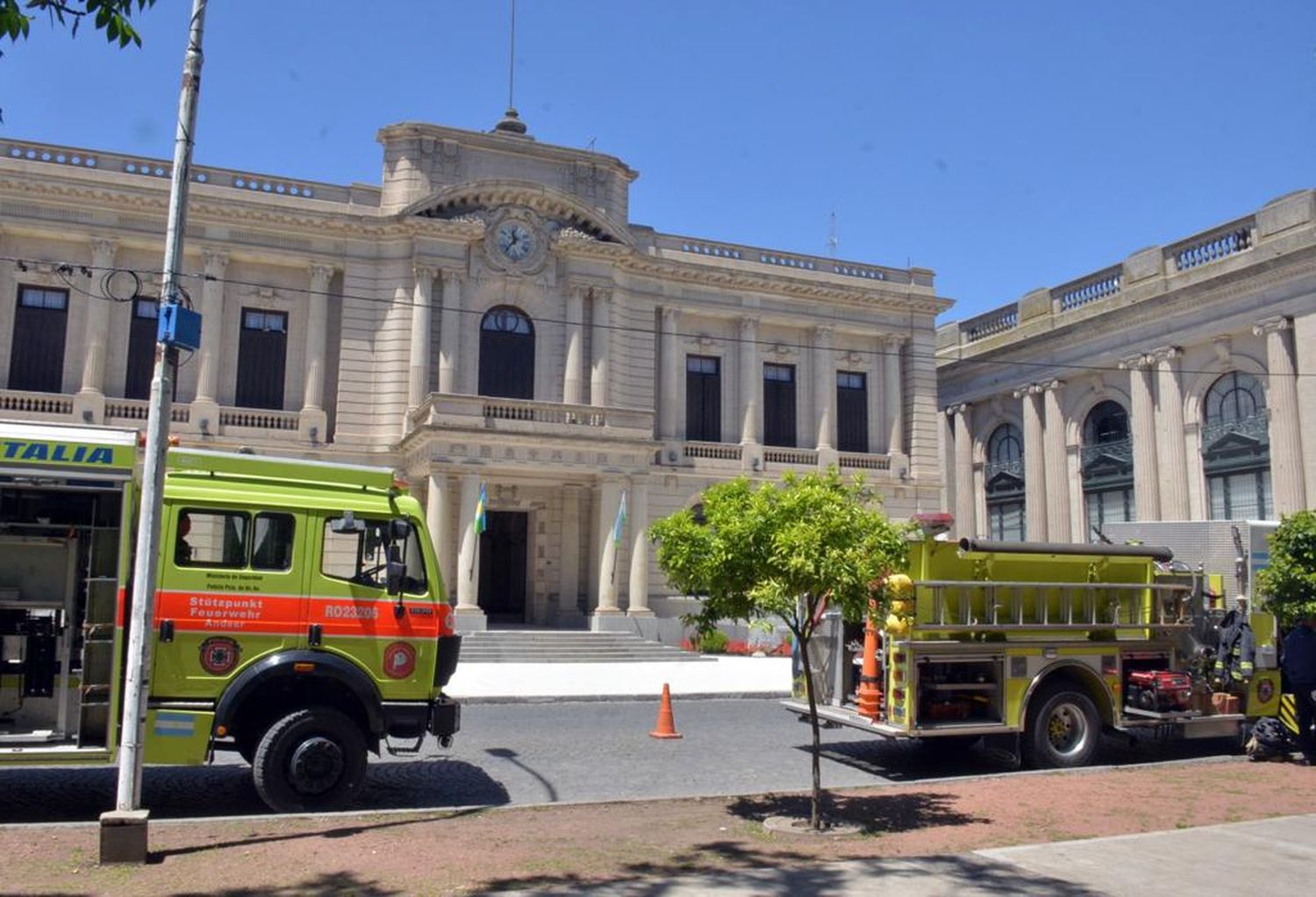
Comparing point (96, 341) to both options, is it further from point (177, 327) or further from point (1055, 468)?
point (1055, 468)

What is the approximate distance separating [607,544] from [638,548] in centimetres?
101

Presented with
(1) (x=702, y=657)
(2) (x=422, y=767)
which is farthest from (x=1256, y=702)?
(1) (x=702, y=657)

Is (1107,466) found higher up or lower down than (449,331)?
lower down

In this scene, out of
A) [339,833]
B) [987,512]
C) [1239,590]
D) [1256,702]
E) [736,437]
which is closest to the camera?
[339,833]

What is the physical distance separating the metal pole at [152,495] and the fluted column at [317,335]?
73.4ft

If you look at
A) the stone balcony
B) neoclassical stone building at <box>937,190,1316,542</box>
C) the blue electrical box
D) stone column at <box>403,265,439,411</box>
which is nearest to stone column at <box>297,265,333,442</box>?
the stone balcony

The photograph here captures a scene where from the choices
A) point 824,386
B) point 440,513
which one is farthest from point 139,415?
point 824,386

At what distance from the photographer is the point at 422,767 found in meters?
11.6

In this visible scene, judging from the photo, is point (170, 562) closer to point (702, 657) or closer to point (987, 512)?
point (702, 657)

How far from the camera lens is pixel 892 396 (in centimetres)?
3675

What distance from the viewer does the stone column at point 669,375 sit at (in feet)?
111

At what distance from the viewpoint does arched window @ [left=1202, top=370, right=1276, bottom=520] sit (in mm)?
29219

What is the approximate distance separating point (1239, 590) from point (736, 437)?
783 inches

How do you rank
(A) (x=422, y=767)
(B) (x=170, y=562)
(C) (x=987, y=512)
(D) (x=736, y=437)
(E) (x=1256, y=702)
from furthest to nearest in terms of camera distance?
1. (C) (x=987, y=512)
2. (D) (x=736, y=437)
3. (E) (x=1256, y=702)
4. (A) (x=422, y=767)
5. (B) (x=170, y=562)
